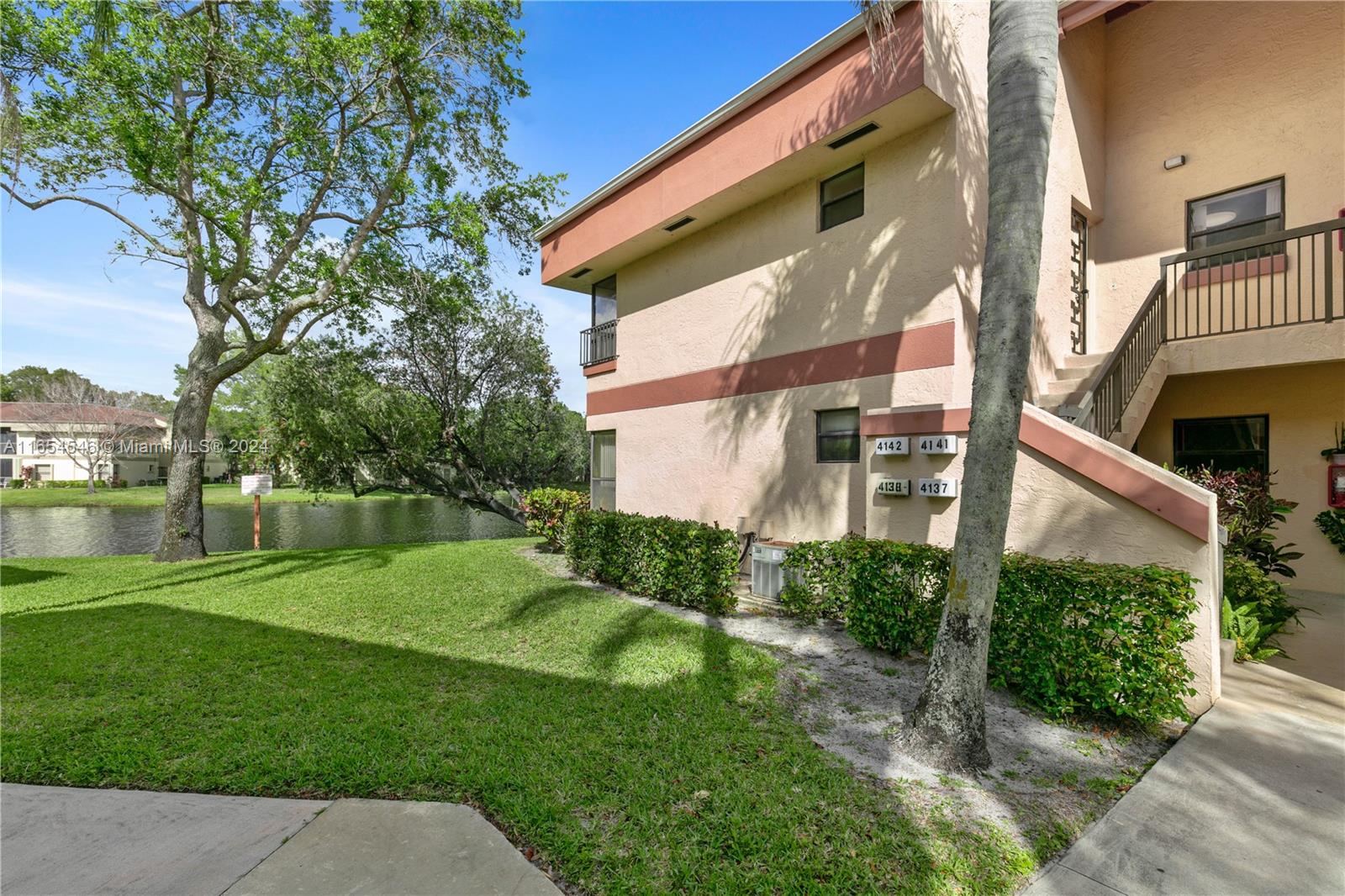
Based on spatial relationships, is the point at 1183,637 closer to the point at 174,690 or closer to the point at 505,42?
the point at 174,690

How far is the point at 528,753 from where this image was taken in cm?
371

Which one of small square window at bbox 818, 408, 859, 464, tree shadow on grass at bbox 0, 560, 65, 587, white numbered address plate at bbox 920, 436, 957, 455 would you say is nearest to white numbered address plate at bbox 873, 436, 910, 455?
white numbered address plate at bbox 920, 436, 957, 455

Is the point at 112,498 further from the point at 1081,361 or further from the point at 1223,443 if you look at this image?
the point at 1223,443

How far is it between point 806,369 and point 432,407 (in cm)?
1454

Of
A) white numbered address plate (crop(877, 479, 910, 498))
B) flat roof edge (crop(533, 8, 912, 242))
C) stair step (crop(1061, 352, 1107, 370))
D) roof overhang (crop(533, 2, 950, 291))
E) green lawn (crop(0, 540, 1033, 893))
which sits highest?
flat roof edge (crop(533, 8, 912, 242))

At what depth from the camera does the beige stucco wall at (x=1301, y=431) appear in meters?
7.74

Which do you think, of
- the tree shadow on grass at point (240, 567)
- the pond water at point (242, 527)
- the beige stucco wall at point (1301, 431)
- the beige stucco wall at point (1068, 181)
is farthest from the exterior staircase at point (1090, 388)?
the pond water at point (242, 527)

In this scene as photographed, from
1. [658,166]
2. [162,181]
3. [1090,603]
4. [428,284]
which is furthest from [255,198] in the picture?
[1090,603]

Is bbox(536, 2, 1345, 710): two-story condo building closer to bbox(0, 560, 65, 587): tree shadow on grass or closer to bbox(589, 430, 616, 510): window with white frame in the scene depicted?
bbox(589, 430, 616, 510): window with white frame

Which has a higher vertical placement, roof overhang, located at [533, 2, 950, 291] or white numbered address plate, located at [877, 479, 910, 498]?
roof overhang, located at [533, 2, 950, 291]

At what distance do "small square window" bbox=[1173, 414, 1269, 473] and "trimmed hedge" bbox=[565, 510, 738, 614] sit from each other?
7.21 metres

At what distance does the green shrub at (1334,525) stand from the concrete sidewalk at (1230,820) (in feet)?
17.1

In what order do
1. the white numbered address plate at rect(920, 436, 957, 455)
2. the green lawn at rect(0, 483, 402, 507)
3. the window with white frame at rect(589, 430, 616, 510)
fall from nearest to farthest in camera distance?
the white numbered address plate at rect(920, 436, 957, 455) < the window with white frame at rect(589, 430, 616, 510) < the green lawn at rect(0, 483, 402, 507)

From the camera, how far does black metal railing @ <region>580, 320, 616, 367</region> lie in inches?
514
